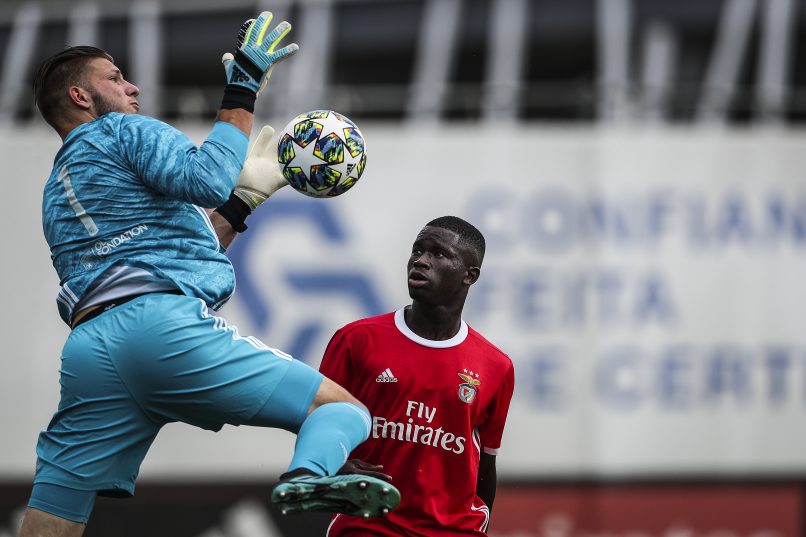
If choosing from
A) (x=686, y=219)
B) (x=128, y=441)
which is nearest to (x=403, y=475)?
(x=128, y=441)

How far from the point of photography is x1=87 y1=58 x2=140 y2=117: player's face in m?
5.68

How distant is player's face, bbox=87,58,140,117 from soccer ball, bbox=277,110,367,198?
0.75 metres

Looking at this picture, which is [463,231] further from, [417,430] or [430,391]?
[417,430]

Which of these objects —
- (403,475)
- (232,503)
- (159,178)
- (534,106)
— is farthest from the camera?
(534,106)

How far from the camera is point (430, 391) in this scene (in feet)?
20.9

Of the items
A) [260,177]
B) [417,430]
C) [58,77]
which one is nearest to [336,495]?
[417,430]

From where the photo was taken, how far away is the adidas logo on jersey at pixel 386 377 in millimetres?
6383

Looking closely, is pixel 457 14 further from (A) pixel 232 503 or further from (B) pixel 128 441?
(B) pixel 128 441

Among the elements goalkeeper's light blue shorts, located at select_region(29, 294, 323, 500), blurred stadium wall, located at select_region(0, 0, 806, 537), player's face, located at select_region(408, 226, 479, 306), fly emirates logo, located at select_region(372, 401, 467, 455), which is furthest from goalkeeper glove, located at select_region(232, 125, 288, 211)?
blurred stadium wall, located at select_region(0, 0, 806, 537)

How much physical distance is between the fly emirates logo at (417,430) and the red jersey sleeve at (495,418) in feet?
1.05

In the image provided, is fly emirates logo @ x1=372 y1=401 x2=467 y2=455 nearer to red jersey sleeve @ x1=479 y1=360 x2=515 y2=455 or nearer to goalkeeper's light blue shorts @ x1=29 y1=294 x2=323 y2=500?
red jersey sleeve @ x1=479 y1=360 x2=515 y2=455

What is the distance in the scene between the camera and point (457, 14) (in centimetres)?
1438

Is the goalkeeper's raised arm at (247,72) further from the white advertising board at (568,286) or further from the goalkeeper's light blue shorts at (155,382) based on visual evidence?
the white advertising board at (568,286)

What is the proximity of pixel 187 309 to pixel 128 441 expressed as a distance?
65 centimetres
